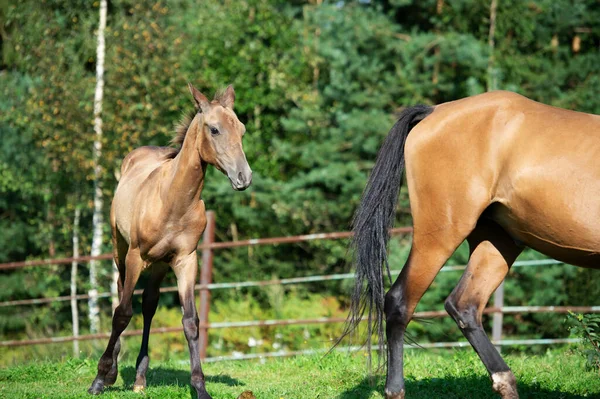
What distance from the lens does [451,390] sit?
546cm

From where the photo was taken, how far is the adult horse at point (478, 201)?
14.1ft

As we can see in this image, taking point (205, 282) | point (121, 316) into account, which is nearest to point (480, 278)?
point (121, 316)

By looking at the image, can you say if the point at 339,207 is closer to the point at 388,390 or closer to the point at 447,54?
the point at 447,54

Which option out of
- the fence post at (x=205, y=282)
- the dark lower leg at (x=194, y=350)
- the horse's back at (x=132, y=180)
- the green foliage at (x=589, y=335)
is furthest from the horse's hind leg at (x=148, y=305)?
the green foliage at (x=589, y=335)

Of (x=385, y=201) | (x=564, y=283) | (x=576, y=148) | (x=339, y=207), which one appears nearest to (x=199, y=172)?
(x=385, y=201)

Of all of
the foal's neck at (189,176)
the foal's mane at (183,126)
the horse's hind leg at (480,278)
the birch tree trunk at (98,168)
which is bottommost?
the birch tree trunk at (98,168)

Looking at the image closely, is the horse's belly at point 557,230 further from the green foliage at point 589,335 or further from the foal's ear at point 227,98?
the foal's ear at point 227,98

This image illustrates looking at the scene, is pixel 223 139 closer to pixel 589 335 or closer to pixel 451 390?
pixel 451 390

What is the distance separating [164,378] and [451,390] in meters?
2.42

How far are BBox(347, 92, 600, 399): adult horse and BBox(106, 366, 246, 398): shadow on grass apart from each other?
1678mm

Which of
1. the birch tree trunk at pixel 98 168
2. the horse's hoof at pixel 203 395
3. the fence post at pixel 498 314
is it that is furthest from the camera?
the birch tree trunk at pixel 98 168

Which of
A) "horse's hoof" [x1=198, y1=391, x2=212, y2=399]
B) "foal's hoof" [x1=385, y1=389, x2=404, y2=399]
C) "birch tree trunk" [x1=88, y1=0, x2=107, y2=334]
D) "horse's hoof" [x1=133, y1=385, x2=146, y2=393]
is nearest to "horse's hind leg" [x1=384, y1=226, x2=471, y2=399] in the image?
Answer: "foal's hoof" [x1=385, y1=389, x2=404, y2=399]

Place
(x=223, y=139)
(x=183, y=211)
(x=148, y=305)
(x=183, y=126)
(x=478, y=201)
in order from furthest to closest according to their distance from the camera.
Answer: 1. (x=148, y=305)
2. (x=183, y=126)
3. (x=183, y=211)
4. (x=223, y=139)
5. (x=478, y=201)

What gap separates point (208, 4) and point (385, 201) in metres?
16.2
